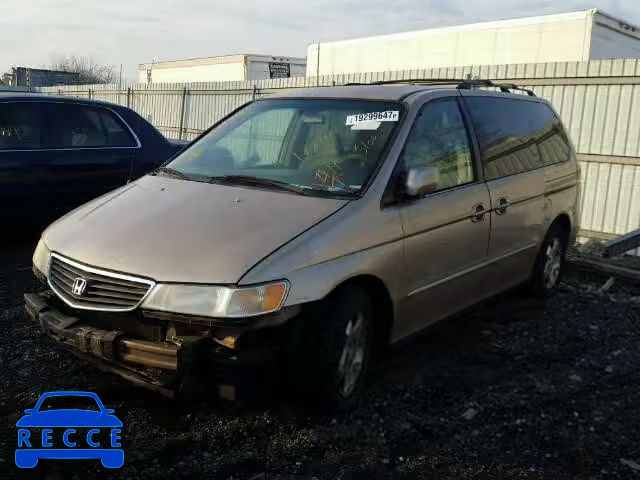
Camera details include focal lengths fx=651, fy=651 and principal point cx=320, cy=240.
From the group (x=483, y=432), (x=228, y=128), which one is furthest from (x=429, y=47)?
(x=483, y=432)

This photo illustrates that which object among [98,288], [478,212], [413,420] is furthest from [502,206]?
[98,288]

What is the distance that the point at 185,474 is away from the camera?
2.92m

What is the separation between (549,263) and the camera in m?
5.75

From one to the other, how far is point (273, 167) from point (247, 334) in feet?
4.93

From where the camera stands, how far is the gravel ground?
9.99ft

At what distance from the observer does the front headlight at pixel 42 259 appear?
11.6 feet

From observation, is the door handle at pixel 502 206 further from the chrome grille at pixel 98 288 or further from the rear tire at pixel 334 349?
the chrome grille at pixel 98 288

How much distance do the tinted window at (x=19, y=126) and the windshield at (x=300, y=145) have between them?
2495 millimetres

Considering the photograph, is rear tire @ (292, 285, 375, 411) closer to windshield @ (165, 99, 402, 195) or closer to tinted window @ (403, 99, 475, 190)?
windshield @ (165, 99, 402, 195)

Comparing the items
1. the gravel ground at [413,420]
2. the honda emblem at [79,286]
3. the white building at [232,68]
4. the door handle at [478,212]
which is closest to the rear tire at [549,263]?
the gravel ground at [413,420]

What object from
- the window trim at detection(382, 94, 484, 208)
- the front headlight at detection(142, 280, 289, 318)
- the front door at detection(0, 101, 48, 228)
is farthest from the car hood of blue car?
the front door at detection(0, 101, 48, 228)

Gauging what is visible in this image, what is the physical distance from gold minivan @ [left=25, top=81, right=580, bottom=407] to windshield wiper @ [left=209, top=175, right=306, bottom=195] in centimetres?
2

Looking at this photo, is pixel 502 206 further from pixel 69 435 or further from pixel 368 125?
pixel 69 435

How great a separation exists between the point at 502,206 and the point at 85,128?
435 cm
